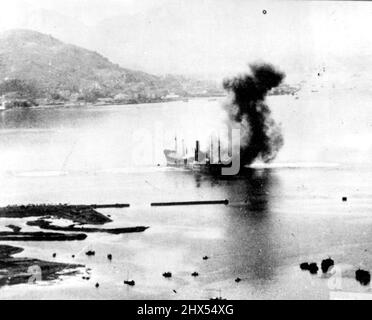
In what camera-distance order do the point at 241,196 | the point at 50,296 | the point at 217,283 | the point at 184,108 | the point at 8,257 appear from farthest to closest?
the point at 184,108
the point at 241,196
the point at 8,257
the point at 217,283
the point at 50,296

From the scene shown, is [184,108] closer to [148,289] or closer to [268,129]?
[268,129]

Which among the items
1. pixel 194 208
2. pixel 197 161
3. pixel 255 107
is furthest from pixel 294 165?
pixel 194 208

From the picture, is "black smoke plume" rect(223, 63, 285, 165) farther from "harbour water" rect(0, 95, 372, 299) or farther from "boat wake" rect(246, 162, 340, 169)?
"boat wake" rect(246, 162, 340, 169)

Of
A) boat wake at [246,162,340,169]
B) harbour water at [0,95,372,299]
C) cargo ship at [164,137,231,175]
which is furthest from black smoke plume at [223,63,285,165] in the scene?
cargo ship at [164,137,231,175]

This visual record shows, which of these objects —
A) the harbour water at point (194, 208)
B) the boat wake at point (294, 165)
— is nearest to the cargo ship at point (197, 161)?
the harbour water at point (194, 208)

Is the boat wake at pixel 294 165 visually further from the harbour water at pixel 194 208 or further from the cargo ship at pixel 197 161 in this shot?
the cargo ship at pixel 197 161

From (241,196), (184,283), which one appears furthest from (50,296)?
(241,196)
